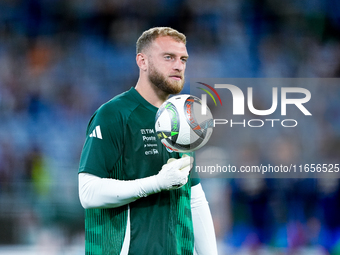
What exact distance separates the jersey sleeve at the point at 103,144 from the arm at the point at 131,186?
0.23 ft

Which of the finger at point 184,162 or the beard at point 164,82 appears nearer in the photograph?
the finger at point 184,162

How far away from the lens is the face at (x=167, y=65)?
2145 millimetres

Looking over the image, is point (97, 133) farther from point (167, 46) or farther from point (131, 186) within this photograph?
point (167, 46)

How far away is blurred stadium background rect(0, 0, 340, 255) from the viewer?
4.76m

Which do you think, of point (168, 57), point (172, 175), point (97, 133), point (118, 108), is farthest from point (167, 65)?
point (172, 175)

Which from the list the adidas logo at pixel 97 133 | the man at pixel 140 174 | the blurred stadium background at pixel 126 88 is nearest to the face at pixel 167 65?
the man at pixel 140 174

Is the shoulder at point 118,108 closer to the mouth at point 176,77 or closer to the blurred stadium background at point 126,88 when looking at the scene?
the mouth at point 176,77

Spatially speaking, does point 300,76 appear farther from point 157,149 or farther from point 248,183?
point 157,149

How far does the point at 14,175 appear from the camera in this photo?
4.97 m

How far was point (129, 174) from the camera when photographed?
198 centimetres

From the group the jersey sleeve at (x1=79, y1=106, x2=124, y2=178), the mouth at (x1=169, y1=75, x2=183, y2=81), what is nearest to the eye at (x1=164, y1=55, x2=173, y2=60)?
the mouth at (x1=169, y1=75, x2=183, y2=81)

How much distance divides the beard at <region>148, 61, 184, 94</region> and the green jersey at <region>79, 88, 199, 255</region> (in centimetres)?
23

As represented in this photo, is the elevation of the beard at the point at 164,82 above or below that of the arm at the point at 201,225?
above

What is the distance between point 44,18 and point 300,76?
4121 millimetres
